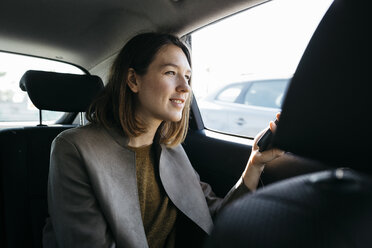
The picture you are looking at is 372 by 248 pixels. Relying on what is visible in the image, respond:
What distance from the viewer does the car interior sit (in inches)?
15.9

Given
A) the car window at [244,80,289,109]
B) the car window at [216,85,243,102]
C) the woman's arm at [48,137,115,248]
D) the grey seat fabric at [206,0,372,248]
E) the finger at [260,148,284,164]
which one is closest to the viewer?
the grey seat fabric at [206,0,372,248]

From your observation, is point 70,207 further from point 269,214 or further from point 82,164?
point 269,214

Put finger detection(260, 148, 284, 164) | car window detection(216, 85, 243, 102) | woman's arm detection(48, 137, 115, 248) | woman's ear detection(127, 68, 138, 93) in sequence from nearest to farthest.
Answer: woman's arm detection(48, 137, 115, 248) < finger detection(260, 148, 284, 164) < woman's ear detection(127, 68, 138, 93) < car window detection(216, 85, 243, 102)

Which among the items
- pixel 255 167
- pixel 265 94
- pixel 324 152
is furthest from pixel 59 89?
pixel 324 152

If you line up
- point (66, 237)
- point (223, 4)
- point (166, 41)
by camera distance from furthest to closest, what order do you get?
point (223, 4)
point (166, 41)
point (66, 237)

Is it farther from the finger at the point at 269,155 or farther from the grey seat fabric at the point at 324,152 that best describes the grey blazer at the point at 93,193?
the grey seat fabric at the point at 324,152

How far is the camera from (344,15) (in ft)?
1.34

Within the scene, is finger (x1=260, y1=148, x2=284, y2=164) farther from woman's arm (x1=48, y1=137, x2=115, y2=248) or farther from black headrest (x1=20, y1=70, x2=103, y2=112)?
black headrest (x1=20, y1=70, x2=103, y2=112)

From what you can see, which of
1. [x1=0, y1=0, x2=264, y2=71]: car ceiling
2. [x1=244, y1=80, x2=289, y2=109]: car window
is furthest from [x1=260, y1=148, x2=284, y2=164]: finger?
[x1=244, y1=80, x2=289, y2=109]: car window

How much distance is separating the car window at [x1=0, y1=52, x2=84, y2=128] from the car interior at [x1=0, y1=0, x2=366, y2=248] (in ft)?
0.30

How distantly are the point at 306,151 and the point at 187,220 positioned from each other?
1.05 m

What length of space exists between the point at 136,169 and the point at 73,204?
0.31 m

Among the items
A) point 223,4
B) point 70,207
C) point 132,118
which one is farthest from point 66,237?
point 223,4

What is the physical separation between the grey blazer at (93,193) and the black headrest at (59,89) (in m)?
0.66
